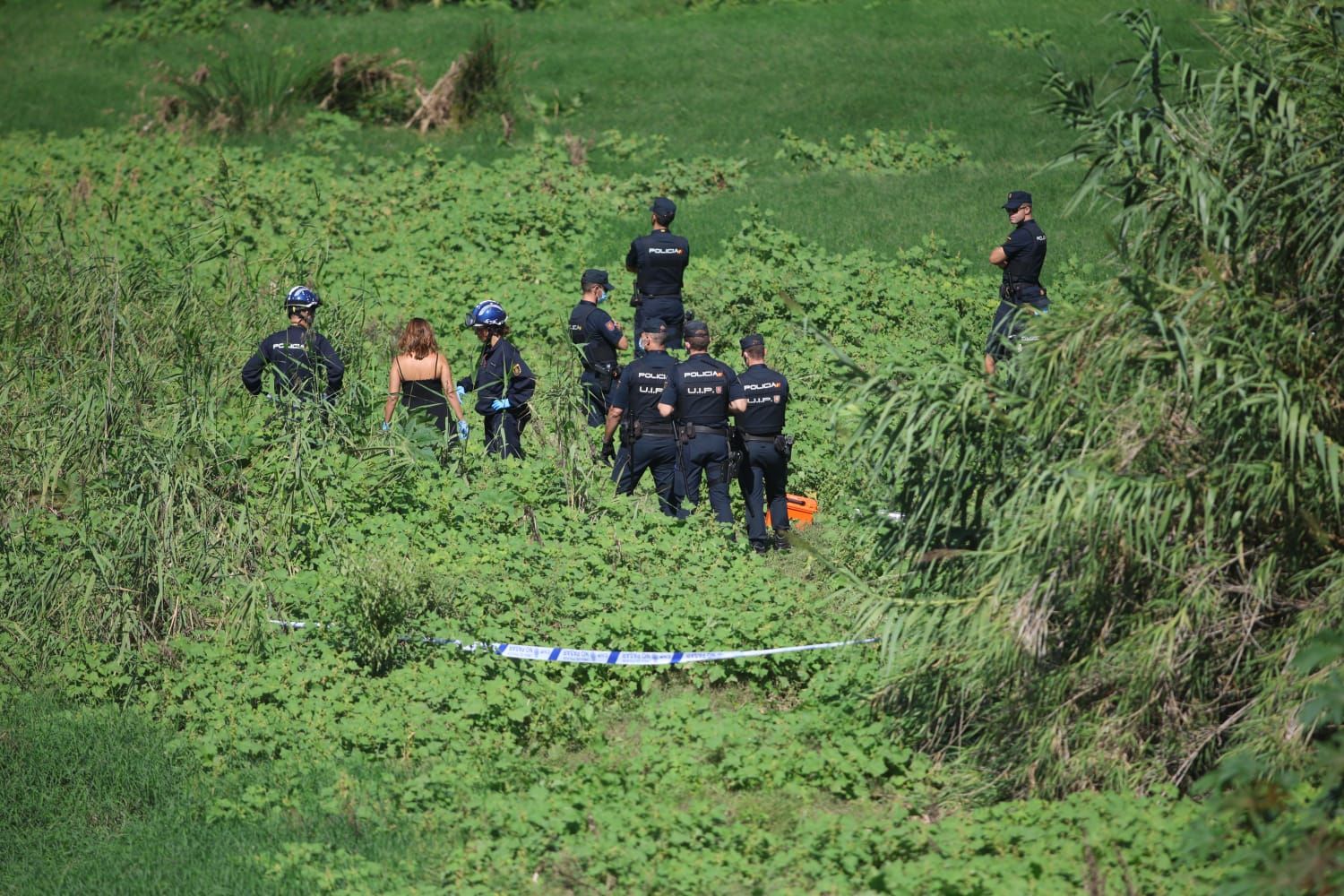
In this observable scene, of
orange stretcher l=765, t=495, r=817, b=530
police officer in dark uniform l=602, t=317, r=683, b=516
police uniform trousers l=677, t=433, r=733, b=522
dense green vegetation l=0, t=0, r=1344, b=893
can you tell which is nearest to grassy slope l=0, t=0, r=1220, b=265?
dense green vegetation l=0, t=0, r=1344, b=893

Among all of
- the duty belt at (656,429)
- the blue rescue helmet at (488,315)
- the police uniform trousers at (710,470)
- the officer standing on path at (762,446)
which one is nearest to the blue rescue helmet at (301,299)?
the blue rescue helmet at (488,315)

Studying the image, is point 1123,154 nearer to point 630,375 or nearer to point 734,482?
point 630,375

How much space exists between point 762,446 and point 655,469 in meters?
1.02

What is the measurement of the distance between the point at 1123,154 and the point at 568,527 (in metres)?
5.16

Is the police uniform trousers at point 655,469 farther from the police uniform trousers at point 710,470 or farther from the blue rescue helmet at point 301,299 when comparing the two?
the blue rescue helmet at point 301,299

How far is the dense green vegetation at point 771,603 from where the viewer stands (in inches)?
294

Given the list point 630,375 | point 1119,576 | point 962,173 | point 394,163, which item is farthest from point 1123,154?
point 394,163

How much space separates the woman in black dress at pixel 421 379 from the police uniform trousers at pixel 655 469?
1.40 metres

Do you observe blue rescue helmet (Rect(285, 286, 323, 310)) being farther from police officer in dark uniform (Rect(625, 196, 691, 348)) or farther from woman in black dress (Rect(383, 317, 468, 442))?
police officer in dark uniform (Rect(625, 196, 691, 348))

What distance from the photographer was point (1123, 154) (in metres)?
8.09

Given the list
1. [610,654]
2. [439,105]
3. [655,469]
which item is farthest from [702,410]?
[439,105]

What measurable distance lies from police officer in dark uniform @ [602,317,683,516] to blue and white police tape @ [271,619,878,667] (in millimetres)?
2654

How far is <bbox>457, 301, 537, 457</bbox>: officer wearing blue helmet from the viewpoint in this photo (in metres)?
12.6

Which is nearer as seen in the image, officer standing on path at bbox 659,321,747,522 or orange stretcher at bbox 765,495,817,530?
officer standing on path at bbox 659,321,747,522
